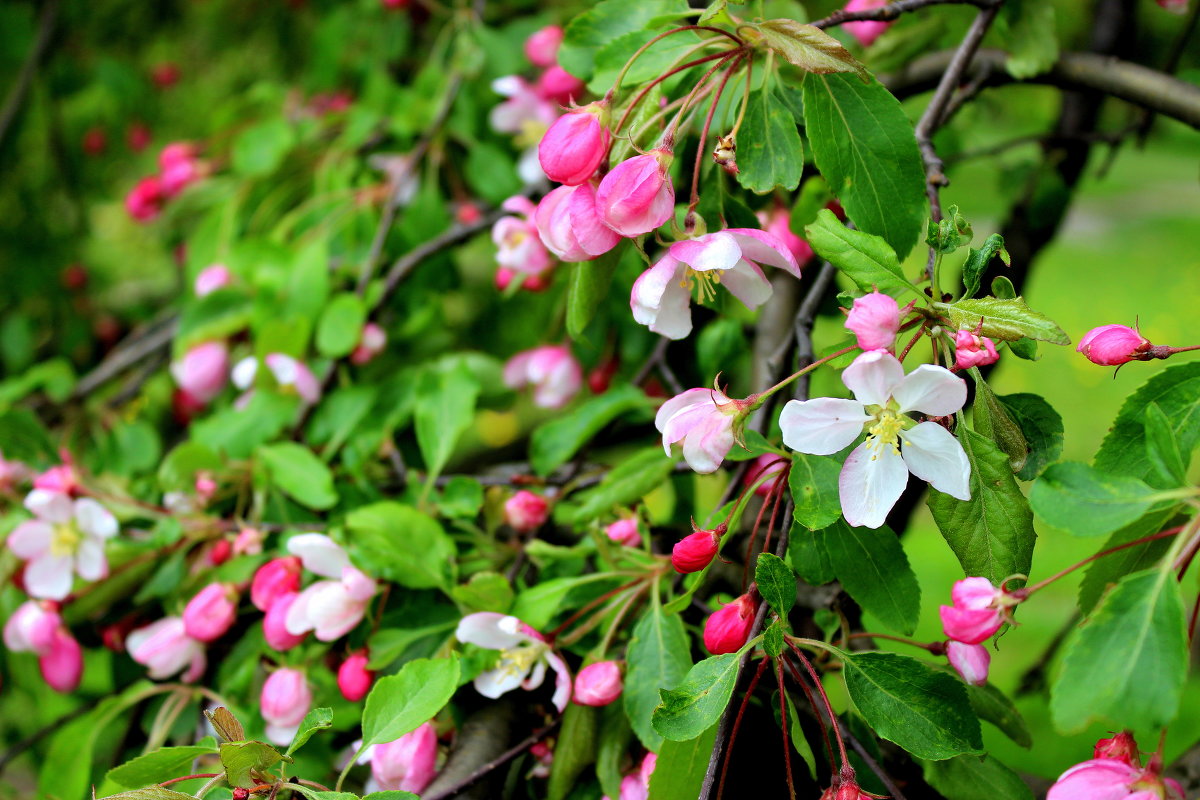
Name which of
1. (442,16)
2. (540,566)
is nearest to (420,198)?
(442,16)

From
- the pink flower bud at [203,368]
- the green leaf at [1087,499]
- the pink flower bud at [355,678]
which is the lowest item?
the pink flower bud at [203,368]

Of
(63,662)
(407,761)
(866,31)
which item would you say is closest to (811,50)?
(866,31)

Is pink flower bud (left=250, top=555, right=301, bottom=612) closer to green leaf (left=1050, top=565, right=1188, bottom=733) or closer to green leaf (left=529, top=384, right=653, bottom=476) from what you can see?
green leaf (left=529, top=384, right=653, bottom=476)

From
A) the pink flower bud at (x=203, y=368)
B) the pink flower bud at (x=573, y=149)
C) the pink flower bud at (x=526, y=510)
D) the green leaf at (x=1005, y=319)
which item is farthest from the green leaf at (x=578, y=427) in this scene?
the pink flower bud at (x=203, y=368)

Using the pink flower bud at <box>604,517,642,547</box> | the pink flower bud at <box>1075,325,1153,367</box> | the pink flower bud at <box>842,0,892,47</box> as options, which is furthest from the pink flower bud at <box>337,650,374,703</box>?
the pink flower bud at <box>842,0,892,47</box>

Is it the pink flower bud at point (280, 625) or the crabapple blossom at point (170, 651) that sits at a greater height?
the pink flower bud at point (280, 625)

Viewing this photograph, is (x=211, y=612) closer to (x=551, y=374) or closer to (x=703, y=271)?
(x=551, y=374)

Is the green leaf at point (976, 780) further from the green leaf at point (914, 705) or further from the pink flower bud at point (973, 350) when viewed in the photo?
the pink flower bud at point (973, 350)
